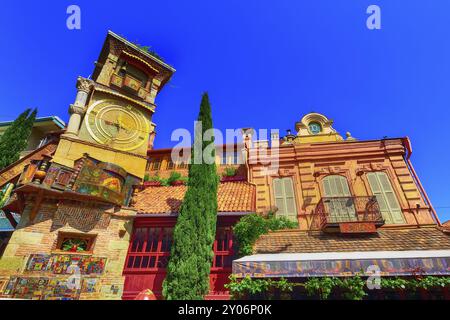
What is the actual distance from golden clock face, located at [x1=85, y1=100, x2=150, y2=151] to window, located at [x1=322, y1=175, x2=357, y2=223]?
1096 centimetres

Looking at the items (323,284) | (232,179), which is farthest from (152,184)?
(323,284)

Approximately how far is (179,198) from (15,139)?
12.7 m

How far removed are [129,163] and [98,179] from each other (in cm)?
252

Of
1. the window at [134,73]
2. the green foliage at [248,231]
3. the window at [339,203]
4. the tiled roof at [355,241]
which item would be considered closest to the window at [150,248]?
the green foliage at [248,231]

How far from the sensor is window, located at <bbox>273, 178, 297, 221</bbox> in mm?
11859

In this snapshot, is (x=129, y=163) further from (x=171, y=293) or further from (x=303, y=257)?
(x=303, y=257)

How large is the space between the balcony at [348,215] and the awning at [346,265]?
1.80 meters

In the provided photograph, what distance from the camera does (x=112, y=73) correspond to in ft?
49.1

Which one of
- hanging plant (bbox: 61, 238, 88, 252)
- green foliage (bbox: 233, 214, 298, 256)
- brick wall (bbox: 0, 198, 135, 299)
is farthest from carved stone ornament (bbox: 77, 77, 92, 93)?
green foliage (bbox: 233, 214, 298, 256)

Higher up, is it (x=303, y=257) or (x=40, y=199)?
(x=40, y=199)

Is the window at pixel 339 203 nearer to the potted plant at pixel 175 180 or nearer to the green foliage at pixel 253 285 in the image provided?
the green foliage at pixel 253 285

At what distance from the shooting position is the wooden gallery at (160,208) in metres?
8.34

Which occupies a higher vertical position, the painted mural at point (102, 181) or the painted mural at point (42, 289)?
the painted mural at point (102, 181)
